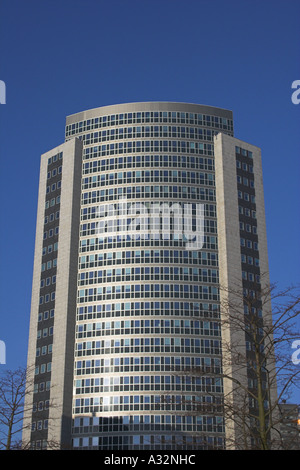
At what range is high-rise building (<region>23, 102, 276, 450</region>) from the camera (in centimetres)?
13650

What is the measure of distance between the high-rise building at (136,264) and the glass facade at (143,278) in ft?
0.83

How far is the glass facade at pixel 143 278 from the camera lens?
443 ft

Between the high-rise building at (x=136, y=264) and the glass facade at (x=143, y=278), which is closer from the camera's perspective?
the glass facade at (x=143, y=278)

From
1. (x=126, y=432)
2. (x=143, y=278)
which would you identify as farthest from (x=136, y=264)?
(x=126, y=432)

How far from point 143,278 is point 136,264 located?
372 centimetres

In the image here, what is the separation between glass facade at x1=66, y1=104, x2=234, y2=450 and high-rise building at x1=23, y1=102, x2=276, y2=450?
254mm

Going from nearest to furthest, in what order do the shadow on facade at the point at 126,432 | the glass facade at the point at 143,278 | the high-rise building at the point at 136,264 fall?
1. the shadow on facade at the point at 126,432
2. the glass facade at the point at 143,278
3. the high-rise building at the point at 136,264

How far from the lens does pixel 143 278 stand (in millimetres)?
145625

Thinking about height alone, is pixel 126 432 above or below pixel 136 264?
below

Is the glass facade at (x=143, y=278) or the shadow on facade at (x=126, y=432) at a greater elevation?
the glass facade at (x=143, y=278)

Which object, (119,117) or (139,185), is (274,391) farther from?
(119,117)

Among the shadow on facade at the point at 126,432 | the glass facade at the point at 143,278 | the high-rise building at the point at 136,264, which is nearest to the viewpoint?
the shadow on facade at the point at 126,432

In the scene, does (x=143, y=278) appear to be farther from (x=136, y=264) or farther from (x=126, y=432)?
(x=126, y=432)
